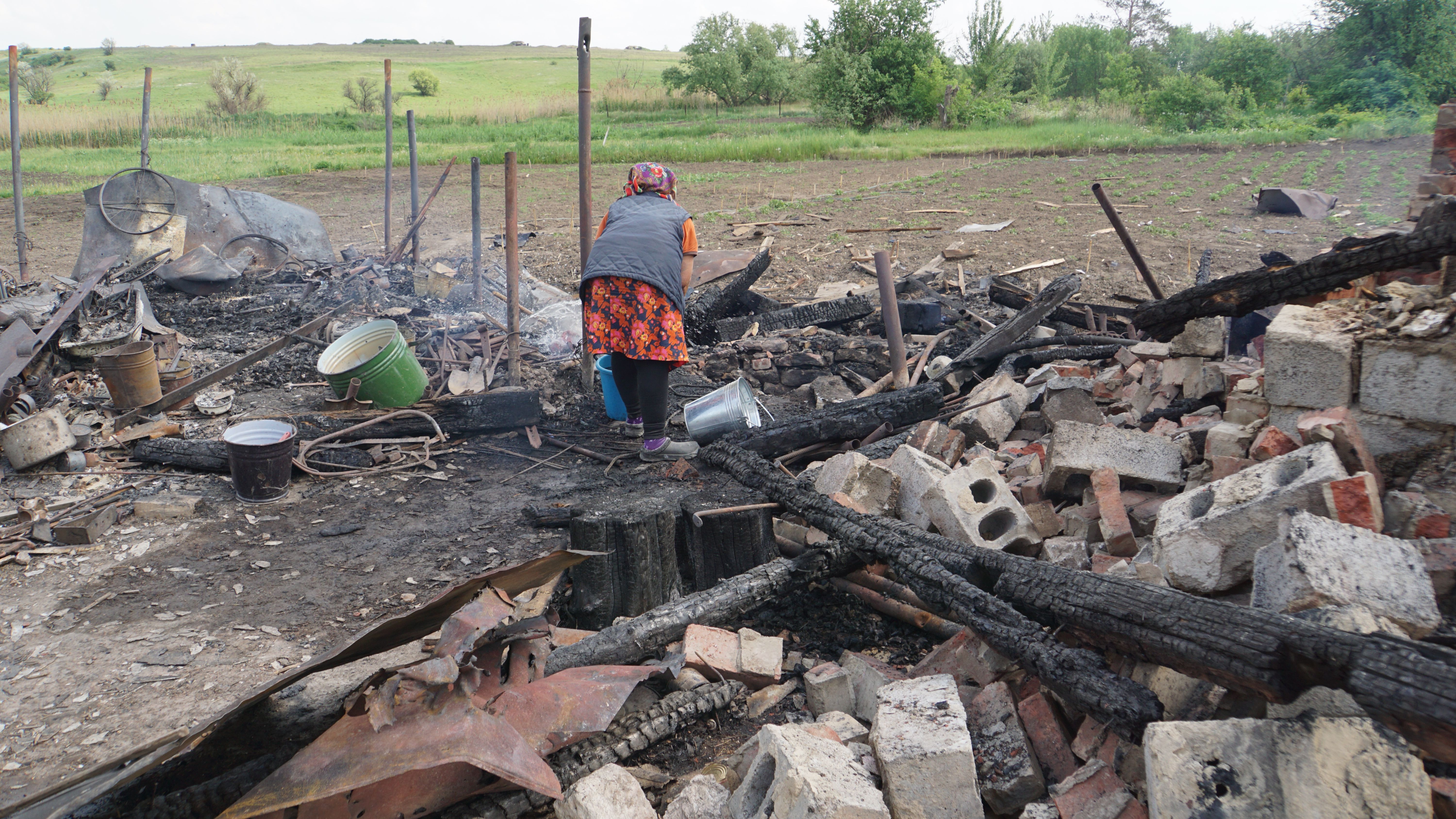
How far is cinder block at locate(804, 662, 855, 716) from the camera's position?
2.96m

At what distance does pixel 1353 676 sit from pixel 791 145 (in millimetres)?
25267

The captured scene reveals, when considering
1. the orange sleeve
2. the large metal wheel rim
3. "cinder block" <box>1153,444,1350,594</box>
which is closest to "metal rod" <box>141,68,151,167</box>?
the large metal wheel rim

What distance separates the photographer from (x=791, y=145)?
25.6 metres

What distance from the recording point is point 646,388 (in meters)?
5.29

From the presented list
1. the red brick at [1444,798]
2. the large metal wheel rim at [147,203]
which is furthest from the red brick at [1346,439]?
the large metal wheel rim at [147,203]

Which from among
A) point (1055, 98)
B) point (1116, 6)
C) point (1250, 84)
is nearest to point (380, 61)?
point (1055, 98)

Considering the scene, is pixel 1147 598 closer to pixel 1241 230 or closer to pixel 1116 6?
pixel 1241 230

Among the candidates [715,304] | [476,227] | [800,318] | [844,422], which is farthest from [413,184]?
[844,422]

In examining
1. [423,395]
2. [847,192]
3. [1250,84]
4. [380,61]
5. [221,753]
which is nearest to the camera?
[221,753]

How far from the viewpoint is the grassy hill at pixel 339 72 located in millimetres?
45688

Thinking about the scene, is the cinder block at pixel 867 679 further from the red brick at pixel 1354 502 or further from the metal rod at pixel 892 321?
the metal rod at pixel 892 321

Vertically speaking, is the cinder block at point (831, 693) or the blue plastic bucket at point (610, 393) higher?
the blue plastic bucket at point (610, 393)

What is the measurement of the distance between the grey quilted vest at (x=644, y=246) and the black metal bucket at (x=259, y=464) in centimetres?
211

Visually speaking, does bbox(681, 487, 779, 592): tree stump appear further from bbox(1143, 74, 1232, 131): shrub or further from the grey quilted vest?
bbox(1143, 74, 1232, 131): shrub
